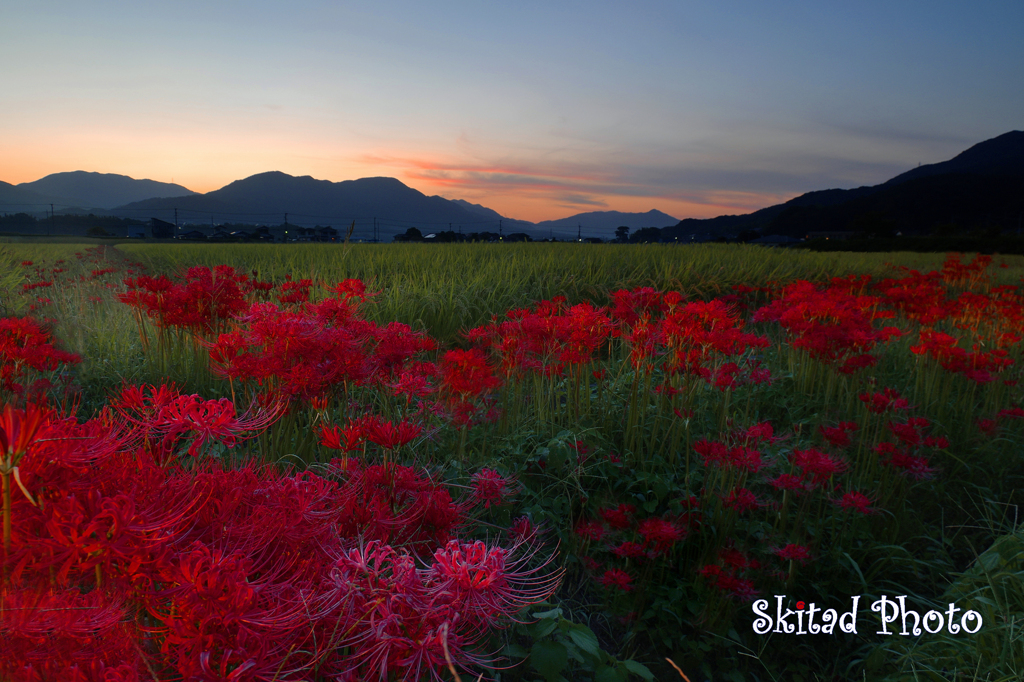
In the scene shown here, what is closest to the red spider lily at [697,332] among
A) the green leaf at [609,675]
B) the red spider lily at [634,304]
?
the red spider lily at [634,304]

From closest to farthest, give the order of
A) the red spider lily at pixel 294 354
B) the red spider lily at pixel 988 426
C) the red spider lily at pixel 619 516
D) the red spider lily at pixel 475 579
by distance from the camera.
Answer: the red spider lily at pixel 475 579
the red spider lily at pixel 294 354
the red spider lily at pixel 619 516
the red spider lily at pixel 988 426

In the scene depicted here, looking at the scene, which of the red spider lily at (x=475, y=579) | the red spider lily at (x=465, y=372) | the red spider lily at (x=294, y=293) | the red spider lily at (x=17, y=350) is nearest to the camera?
the red spider lily at (x=475, y=579)

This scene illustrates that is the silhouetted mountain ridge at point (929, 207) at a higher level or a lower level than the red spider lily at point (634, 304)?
higher

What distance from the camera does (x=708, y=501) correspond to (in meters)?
2.43

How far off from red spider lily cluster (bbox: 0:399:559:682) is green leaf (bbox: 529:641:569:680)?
1.85 feet

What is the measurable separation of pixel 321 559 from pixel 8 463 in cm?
39

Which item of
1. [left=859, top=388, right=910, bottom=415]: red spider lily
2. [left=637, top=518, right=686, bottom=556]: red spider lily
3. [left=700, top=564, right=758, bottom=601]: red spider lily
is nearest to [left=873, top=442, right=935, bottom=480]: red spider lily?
[left=859, top=388, right=910, bottom=415]: red spider lily

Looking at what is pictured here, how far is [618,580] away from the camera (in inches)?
76.4

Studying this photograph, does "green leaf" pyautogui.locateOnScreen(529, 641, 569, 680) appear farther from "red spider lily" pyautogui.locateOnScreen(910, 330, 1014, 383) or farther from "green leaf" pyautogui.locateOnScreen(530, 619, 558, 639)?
"red spider lily" pyautogui.locateOnScreen(910, 330, 1014, 383)

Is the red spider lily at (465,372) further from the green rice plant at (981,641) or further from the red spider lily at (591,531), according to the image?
the green rice plant at (981,641)

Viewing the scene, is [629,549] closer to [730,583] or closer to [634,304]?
[730,583]

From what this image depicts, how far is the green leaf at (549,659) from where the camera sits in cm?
122

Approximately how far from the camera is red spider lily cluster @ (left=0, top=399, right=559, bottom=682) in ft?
1.82

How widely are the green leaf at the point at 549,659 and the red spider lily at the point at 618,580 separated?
0.74 metres
